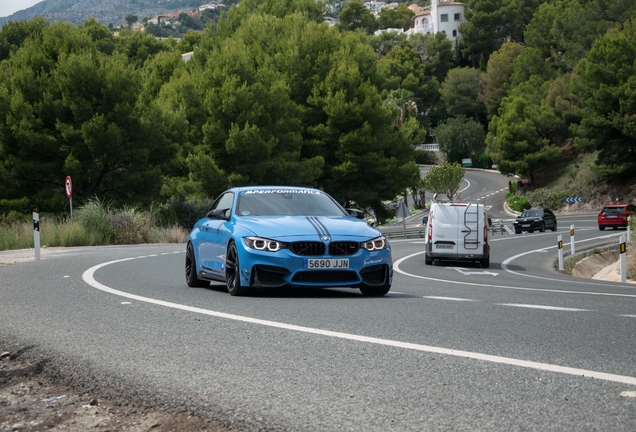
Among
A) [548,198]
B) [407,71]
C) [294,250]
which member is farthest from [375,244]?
[407,71]

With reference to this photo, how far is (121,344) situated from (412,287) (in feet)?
25.5

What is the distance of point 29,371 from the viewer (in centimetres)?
679

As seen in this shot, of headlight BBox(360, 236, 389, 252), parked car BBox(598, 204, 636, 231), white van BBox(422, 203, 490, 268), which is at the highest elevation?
headlight BBox(360, 236, 389, 252)

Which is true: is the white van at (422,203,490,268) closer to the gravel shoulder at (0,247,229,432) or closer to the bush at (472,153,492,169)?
the gravel shoulder at (0,247,229,432)

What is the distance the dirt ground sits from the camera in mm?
5016

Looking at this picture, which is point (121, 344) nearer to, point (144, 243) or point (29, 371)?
point (29, 371)

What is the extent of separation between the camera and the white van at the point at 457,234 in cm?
2822

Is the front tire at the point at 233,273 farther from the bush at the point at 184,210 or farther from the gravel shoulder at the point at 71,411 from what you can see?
the bush at the point at 184,210

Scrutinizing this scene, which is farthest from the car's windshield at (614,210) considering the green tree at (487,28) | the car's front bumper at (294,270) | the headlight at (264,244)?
the green tree at (487,28)

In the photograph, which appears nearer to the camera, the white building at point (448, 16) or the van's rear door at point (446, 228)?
the van's rear door at point (446, 228)

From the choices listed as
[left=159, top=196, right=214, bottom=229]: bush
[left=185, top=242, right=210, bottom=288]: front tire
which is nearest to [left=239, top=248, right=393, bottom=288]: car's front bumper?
[left=185, top=242, right=210, bottom=288]: front tire

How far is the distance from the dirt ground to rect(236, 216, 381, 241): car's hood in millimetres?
5035

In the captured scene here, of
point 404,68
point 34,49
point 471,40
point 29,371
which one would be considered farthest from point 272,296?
point 471,40

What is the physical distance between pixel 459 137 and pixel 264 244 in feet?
358
